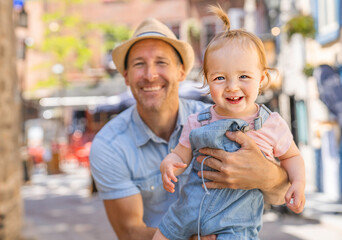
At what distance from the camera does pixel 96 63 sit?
28.2 m

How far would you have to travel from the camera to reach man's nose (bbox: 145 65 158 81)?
9.71 feet

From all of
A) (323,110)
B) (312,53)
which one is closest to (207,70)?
(323,110)

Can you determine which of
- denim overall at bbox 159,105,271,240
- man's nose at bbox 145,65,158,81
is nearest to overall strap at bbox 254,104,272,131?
denim overall at bbox 159,105,271,240

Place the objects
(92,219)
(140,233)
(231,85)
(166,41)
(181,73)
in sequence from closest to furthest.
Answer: (231,85), (140,233), (166,41), (181,73), (92,219)

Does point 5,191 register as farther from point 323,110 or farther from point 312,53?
point 312,53

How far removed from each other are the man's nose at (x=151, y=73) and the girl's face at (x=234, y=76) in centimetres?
73

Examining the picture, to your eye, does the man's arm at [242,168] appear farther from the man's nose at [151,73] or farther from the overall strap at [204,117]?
the man's nose at [151,73]

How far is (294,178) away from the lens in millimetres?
2309

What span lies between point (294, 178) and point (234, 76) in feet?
1.69

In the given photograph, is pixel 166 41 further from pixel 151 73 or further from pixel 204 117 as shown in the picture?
pixel 204 117

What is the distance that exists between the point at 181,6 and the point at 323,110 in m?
16.5

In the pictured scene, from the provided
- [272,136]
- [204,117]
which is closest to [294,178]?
[272,136]

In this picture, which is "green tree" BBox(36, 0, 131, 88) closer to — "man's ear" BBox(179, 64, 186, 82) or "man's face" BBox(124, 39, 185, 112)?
"man's ear" BBox(179, 64, 186, 82)

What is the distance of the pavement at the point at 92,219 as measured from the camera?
826 cm
